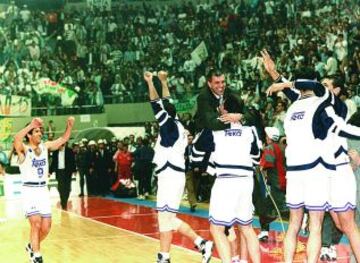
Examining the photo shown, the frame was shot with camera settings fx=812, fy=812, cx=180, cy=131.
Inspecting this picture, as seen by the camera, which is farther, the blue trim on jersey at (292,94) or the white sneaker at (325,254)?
the white sneaker at (325,254)

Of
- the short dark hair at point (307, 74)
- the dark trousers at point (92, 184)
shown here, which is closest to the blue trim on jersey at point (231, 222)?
the short dark hair at point (307, 74)

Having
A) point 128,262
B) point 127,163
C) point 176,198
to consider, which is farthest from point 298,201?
point 127,163

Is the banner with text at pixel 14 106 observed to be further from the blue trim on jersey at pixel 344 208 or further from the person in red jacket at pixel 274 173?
the blue trim on jersey at pixel 344 208

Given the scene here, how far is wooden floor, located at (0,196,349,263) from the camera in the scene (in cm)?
1155

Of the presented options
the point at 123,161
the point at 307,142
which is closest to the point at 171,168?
the point at 307,142

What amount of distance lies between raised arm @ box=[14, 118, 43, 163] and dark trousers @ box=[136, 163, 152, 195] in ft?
39.1

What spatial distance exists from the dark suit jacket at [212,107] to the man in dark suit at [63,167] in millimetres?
11325

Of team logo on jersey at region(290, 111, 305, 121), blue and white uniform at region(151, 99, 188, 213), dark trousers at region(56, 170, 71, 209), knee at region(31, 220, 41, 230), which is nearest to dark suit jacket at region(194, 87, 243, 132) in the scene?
team logo on jersey at region(290, 111, 305, 121)

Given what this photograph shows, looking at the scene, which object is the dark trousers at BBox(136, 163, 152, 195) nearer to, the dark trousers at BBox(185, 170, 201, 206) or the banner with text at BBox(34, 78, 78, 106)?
the dark trousers at BBox(185, 170, 201, 206)

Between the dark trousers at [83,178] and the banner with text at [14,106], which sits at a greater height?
the banner with text at [14,106]

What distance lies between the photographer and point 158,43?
110 feet

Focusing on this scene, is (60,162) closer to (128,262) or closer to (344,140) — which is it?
(128,262)

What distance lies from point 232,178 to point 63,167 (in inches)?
471

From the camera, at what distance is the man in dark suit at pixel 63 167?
19.8 m
